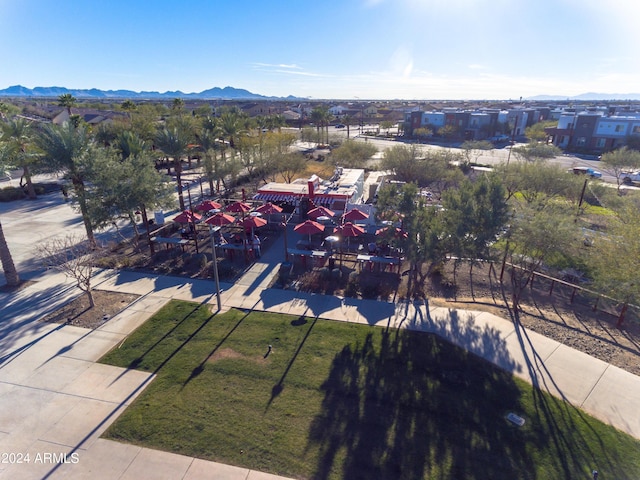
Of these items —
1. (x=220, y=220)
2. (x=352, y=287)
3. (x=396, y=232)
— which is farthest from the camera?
(x=220, y=220)

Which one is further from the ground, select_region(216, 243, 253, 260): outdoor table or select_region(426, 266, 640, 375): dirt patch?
select_region(216, 243, 253, 260): outdoor table

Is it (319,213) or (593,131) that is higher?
(593,131)

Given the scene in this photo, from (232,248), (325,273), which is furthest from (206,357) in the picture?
(232,248)

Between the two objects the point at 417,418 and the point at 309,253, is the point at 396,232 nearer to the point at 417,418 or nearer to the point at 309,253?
the point at 309,253

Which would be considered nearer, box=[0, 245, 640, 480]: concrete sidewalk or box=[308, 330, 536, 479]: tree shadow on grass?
box=[308, 330, 536, 479]: tree shadow on grass

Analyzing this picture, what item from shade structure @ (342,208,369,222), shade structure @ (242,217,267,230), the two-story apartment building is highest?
the two-story apartment building

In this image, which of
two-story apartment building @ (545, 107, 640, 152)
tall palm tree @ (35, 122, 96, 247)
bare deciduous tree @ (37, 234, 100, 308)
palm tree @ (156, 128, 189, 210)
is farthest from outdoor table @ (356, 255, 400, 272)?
two-story apartment building @ (545, 107, 640, 152)

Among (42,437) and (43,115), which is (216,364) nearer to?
(42,437)

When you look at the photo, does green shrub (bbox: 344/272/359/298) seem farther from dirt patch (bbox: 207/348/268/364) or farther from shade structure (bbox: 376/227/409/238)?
dirt patch (bbox: 207/348/268/364)
